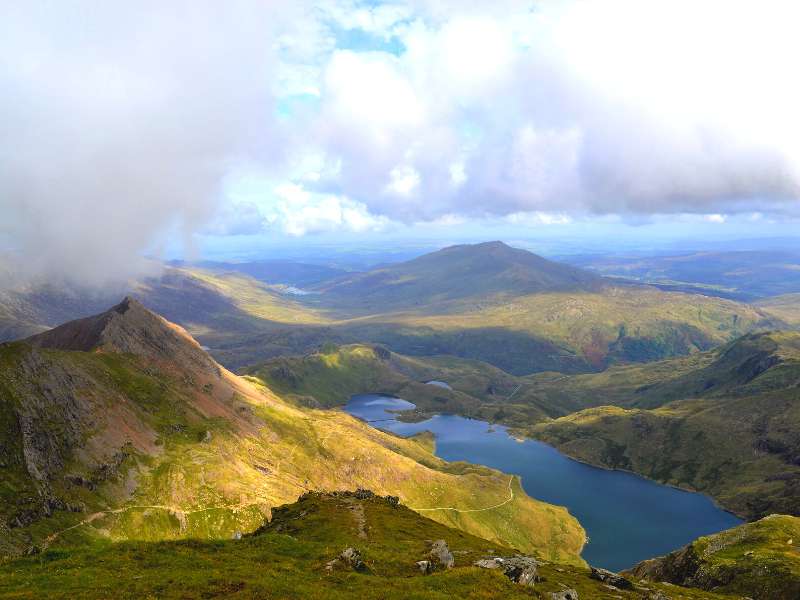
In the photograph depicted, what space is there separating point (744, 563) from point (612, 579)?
61426 mm

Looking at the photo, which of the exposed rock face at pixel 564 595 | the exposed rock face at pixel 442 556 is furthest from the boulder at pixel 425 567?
the exposed rock face at pixel 564 595

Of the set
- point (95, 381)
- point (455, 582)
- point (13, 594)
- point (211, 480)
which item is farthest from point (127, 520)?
point (455, 582)

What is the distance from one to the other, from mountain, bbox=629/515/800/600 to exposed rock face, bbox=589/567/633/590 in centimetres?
4642

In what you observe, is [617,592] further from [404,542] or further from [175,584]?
[175,584]

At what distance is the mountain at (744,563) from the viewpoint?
4306 inches

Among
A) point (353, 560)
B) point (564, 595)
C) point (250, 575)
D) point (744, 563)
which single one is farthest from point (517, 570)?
point (744, 563)

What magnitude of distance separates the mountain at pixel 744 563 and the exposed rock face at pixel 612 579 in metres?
46.4

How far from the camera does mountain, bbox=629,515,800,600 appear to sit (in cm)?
10938

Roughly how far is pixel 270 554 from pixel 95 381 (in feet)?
539

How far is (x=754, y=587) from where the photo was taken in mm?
110375

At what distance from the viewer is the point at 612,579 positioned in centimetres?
8438

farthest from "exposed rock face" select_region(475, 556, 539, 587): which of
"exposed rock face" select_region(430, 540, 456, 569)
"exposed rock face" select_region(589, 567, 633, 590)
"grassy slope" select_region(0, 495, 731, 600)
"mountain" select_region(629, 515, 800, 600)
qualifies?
"mountain" select_region(629, 515, 800, 600)

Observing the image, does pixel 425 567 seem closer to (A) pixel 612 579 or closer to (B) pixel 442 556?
(B) pixel 442 556

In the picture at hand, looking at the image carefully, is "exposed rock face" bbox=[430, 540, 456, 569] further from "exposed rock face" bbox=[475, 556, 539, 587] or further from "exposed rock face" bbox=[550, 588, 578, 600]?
"exposed rock face" bbox=[550, 588, 578, 600]
